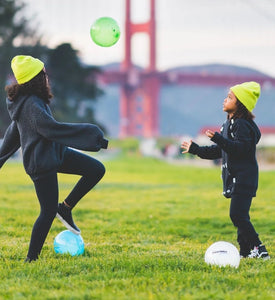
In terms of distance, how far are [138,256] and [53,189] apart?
2.63 feet

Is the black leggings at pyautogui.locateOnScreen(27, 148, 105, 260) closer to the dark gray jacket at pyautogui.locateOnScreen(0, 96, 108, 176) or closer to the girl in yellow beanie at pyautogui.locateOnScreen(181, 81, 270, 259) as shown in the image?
the dark gray jacket at pyautogui.locateOnScreen(0, 96, 108, 176)

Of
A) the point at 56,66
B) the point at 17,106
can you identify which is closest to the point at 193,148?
the point at 17,106

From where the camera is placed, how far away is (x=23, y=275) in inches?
138

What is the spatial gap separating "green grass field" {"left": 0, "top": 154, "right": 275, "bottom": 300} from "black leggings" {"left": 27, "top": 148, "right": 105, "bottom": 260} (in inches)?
6.4

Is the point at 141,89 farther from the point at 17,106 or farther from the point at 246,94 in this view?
the point at 17,106

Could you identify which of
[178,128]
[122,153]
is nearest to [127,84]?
[122,153]

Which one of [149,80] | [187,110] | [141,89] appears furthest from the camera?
[187,110]

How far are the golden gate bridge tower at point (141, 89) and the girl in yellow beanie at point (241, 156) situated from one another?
53.6m

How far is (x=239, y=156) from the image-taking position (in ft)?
13.2

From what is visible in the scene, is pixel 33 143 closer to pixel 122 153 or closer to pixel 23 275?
pixel 23 275

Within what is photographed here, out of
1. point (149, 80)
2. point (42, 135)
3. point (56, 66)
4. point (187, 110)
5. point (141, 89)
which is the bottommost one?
point (187, 110)

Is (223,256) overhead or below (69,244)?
overhead

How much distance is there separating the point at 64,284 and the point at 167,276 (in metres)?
0.62

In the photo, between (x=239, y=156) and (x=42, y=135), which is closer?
(x=42, y=135)
